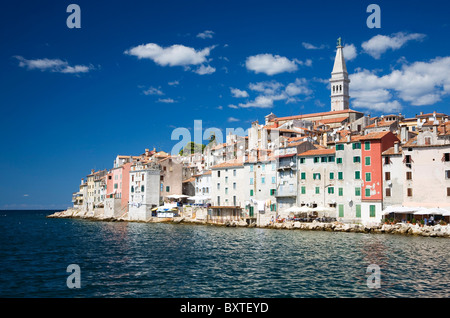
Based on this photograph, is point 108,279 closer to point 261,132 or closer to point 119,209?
point 261,132

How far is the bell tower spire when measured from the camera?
12300 cm

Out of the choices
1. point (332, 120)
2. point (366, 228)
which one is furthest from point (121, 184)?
point (366, 228)

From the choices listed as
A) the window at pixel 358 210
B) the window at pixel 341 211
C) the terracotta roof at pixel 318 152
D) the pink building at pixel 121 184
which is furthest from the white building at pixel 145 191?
the window at pixel 358 210

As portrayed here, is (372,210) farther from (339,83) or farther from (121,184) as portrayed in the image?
(339,83)

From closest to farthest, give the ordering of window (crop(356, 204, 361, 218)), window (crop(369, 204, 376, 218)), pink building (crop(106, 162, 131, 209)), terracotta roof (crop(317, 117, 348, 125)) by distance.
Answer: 1. window (crop(369, 204, 376, 218))
2. window (crop(356, 204, 361, 218))
3. pink building (crop(106, 162, 131, 209))
4. terracotta roof (crop(317, 117, 348, 125))

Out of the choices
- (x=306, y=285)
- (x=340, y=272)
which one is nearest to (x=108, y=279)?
(x=306, y=285)

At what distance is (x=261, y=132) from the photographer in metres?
78.4

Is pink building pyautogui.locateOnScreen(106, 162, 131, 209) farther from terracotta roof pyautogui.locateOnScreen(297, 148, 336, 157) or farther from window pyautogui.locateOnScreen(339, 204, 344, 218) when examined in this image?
window pyautogui.locateOnScreen(339, 204, 344, 218)

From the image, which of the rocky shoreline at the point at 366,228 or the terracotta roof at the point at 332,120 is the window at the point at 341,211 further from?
the terracotta roof at the point at 332,120

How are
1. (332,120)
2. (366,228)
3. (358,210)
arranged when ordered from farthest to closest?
(332,120) → (358,210) → (366,228)

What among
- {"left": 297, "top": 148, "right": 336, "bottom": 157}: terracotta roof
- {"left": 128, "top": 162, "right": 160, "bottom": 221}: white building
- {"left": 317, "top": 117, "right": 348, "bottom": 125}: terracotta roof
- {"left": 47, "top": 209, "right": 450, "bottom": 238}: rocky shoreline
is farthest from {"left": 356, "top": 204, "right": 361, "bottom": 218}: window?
{"left": 128, "top": 162, "right": 160, "bottom": 221}: white building

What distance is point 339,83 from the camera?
406 feet
